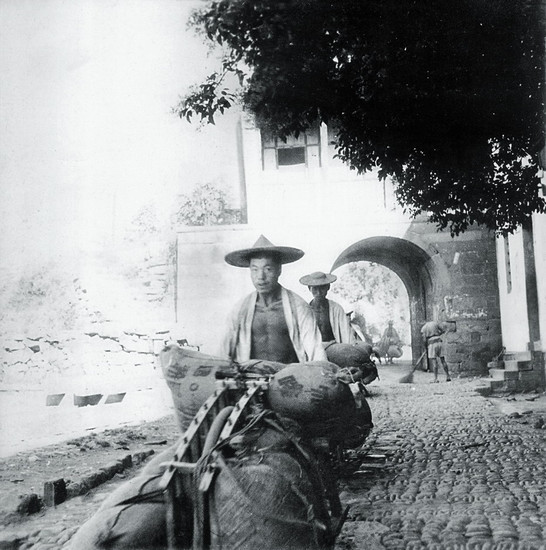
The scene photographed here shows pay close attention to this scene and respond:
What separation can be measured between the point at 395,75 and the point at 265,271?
1.57 meters

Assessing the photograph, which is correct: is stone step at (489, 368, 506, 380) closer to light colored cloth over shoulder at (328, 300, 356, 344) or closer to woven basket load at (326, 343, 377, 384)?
woven basket load at (326, 343, 377, 384)

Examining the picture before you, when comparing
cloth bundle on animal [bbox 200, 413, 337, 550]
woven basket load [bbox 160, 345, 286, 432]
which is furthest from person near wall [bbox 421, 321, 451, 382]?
cloth bundle on animal [bbox 200, 413, 337, 550]

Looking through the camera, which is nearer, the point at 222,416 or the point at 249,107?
the point at 222,416

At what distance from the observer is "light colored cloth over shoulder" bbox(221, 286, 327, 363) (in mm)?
3115

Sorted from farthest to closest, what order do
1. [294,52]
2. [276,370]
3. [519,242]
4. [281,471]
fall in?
1. [519,242]
2. [294,52]
3. [276,370]
4. [281,471]

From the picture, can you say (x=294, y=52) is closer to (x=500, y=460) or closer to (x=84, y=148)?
(x=84, y=148)

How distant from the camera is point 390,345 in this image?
63.2 ft

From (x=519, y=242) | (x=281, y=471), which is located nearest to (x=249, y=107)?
(x=281, y=471)

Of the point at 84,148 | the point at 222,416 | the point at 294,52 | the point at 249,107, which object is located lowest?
the point at 222,416

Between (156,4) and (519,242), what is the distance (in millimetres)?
7663

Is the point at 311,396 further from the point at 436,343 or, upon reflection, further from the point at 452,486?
the point at 436,343

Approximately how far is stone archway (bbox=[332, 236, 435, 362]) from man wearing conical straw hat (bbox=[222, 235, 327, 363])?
7.09 m

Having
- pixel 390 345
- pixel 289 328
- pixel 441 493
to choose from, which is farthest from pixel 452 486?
pixel 390 345

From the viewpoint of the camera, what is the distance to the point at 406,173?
4.71 meters
